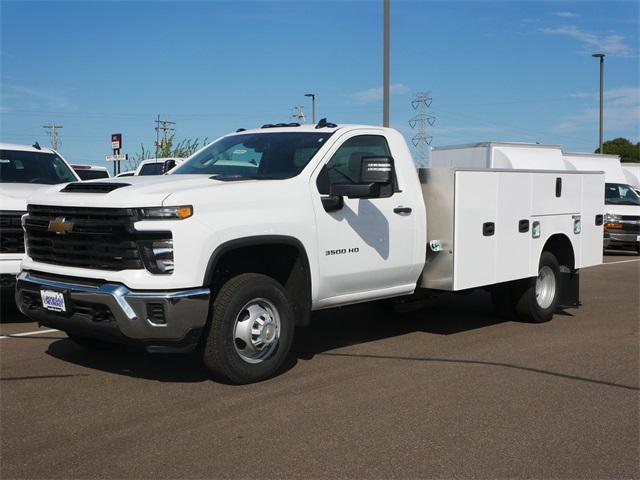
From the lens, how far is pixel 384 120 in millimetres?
16250

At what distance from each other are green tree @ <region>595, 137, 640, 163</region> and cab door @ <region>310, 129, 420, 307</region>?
73.6 meters

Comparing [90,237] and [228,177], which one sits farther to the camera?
[228,177]

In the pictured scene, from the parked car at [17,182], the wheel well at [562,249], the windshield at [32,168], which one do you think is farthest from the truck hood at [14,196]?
the wheel well at [562,249]

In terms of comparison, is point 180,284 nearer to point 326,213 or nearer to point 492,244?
point 326,213

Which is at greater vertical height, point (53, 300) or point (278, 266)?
point (278, 266)

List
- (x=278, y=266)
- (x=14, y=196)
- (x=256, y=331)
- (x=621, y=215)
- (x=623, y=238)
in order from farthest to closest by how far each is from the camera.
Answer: (x=621, y=215) → (x=623, y=238) → (x=14, y=196) → (x=278, y=266) → (x=256, y=331)

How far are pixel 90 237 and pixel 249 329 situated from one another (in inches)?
53.5

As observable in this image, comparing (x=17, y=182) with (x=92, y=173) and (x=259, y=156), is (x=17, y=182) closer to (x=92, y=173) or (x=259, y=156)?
(x=259, y=156)

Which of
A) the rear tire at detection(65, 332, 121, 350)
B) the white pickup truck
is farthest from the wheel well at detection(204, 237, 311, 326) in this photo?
the rear tire at detection(65, 332, 121, 350)

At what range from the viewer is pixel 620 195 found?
20.5m

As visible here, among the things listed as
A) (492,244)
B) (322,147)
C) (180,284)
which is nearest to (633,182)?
(492,244)

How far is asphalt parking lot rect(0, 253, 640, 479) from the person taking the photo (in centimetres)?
431

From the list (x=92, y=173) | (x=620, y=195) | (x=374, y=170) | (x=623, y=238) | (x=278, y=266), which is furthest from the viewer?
(x=620, y=195)

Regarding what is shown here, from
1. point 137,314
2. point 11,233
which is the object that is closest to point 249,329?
point 137,314
